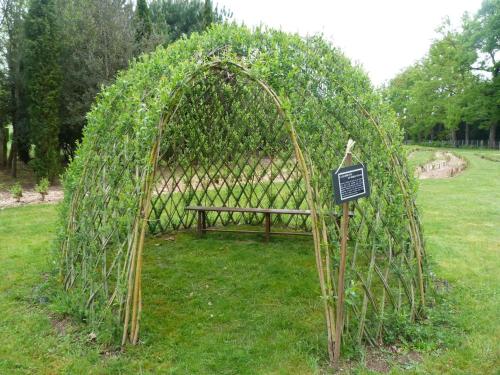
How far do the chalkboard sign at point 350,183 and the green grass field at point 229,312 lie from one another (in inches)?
47.0

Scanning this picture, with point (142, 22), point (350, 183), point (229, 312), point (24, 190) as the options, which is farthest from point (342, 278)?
point (142, 22)

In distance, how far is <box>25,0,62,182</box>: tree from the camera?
11.0 metres

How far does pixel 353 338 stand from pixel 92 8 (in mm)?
12531

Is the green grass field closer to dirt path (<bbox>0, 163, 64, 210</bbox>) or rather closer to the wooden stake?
the wooden stake

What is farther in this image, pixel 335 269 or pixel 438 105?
pixel 438 105

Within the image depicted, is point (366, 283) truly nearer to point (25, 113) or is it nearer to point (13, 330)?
point (13, 330)

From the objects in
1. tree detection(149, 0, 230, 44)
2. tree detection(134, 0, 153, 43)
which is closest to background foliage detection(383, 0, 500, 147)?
tree detection(149, 0, 230, 44)

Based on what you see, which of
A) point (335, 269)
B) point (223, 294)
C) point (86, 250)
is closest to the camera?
point (335, 269)

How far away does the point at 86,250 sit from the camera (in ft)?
11.6

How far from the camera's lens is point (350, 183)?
8.94 feet

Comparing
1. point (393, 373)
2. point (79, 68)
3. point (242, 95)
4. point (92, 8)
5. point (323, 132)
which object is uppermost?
point (92, 8)

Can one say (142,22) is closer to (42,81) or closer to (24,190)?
(42,81)

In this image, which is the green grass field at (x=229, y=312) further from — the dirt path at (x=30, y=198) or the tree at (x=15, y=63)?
the tree at (x=15, y=63)

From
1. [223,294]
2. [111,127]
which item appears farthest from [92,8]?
[223,294]
